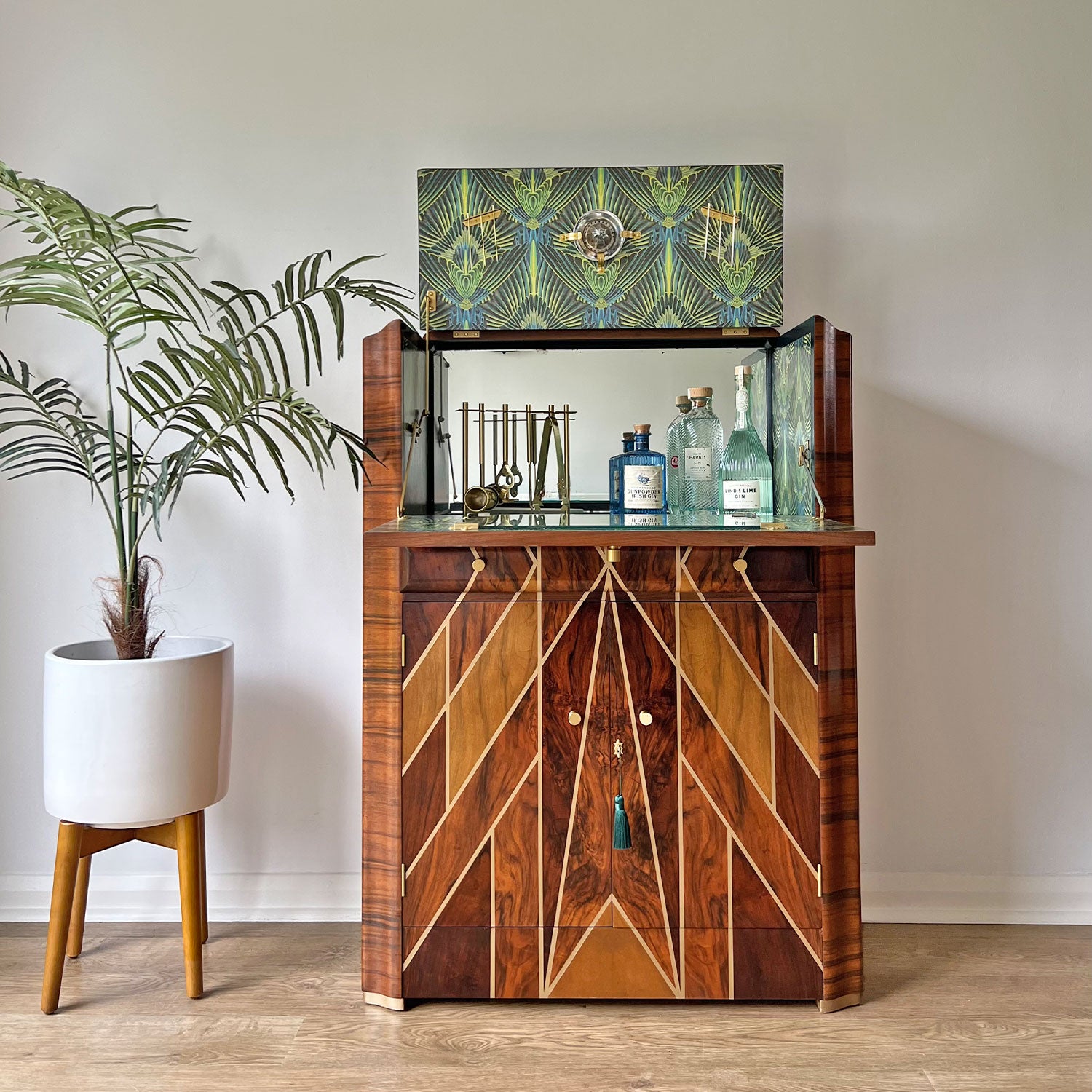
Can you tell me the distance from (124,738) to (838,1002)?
1580mm

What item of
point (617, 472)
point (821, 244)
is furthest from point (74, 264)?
point (821, 244)

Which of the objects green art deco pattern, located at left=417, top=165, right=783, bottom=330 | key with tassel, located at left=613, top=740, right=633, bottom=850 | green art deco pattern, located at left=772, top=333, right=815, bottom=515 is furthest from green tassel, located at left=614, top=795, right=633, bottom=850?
green art deco pattern, located at left=417, top=165, right=783, bottom=330

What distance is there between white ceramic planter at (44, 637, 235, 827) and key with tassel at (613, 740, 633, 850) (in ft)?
2.91

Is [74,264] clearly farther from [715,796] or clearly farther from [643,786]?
[715,796]

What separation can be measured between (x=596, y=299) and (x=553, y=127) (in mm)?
591

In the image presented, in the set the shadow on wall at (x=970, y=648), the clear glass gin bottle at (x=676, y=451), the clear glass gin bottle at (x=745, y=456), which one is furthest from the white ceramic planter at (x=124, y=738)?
the shadow on wall at (x=970, y=648)

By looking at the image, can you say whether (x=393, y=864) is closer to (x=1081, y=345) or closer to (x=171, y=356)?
(x=171, y=356)

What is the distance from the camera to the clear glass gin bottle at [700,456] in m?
2.23

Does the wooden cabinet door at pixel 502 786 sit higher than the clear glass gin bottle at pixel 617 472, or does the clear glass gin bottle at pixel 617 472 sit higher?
the clear glass gin bottle at pixel 617 472

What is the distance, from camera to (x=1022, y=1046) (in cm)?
186

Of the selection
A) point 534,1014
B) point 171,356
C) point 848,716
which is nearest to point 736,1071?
point 534,1014

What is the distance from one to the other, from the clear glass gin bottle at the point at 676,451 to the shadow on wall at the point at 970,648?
50 centimetres

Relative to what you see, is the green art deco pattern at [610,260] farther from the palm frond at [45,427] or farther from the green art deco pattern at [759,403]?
the palm frond at [45,427]

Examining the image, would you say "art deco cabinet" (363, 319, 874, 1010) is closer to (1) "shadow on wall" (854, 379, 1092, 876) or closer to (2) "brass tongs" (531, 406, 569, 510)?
(2) "brass tongs" (531, 406, 569, 510)
